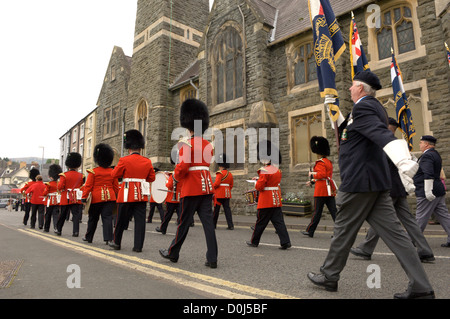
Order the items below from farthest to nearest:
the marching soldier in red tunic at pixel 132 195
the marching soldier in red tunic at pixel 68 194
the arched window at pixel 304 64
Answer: the arched window at pixel 304 64 < the marching soldier in red tunic at pixel 68 194 < the marching soldier in red tunic at pixel 132 195

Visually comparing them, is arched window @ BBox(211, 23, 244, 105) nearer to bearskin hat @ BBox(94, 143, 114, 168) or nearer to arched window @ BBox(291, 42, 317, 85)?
arched window @ BBox(291, 42, 317, 85)

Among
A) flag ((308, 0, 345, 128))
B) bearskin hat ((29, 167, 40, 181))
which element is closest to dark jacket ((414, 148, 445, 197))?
flag ((308, 0, 345, 128))

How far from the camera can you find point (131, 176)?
5.72 metres

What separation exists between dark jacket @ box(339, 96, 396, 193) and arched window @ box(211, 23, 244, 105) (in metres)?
13.0

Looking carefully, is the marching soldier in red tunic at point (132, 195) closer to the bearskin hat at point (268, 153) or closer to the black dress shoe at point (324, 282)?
the bearskin hat at point (268, 153)


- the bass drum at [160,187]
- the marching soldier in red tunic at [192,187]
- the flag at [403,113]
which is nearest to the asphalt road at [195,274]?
the marching soldier in red tunic at [192,187]

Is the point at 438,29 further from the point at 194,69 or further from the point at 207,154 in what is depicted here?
the point at 194,69

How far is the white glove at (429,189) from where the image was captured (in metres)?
5.20

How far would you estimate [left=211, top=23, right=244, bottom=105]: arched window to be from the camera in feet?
52.7

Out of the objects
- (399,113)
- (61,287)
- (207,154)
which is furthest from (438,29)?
(61,287)

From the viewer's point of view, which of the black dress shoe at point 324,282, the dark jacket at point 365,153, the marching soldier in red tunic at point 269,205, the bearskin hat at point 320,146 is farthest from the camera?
the bearskin hat at point 320,146

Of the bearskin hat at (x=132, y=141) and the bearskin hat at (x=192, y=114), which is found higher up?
the bearskin hat at (x=192, y=114)

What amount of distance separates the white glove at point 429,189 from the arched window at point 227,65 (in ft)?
37.5

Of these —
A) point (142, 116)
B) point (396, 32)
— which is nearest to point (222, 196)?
point (396, 32)
